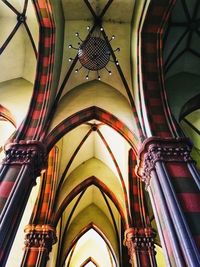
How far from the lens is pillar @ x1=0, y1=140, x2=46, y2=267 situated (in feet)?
15.5

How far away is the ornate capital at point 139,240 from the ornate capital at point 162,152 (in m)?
3.80

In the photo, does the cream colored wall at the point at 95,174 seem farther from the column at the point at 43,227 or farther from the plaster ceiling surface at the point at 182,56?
the plaster ceiling surface at the point at 182,56

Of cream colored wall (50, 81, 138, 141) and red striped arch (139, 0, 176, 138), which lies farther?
cream colored wall (50, 81, 138, 141)

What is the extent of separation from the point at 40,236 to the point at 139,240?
138 inches

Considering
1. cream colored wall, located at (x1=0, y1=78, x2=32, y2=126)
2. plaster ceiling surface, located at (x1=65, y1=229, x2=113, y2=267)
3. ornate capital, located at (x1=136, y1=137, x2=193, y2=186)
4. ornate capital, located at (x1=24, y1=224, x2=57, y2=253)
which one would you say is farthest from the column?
plaster ceiling surface, located at (x1=65, y1=229, x2=113, y2=267)

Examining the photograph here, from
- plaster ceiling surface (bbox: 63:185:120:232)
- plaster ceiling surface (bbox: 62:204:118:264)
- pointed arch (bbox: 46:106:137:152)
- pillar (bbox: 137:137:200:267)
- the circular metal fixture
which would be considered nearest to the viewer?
Result: pillar (bbox: 137:137:200:267)

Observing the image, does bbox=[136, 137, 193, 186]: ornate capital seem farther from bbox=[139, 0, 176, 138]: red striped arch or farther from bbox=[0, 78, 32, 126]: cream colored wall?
bbox=[0, 78, 32, 126]: cream colored wall

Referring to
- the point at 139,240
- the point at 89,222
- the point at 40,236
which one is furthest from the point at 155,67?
the point at 89,222

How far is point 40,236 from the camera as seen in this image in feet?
30.3

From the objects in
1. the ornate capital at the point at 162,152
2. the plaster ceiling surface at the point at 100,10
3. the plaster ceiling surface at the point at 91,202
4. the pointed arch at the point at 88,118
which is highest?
the plaster ceiling surface at the point at 100,10

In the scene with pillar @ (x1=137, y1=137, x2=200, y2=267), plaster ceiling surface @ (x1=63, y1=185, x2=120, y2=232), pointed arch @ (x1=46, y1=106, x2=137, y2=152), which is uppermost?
plaster ceiling surface @ (x1=63, y1=185, x2=120, y2=232)

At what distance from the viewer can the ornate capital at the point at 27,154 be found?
6.02 metres

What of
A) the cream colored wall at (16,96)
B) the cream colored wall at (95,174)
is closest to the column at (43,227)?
the cream colored wall at (95,174)

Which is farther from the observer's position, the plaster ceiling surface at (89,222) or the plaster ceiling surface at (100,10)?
the plaster ceiling surface at (89,222)
